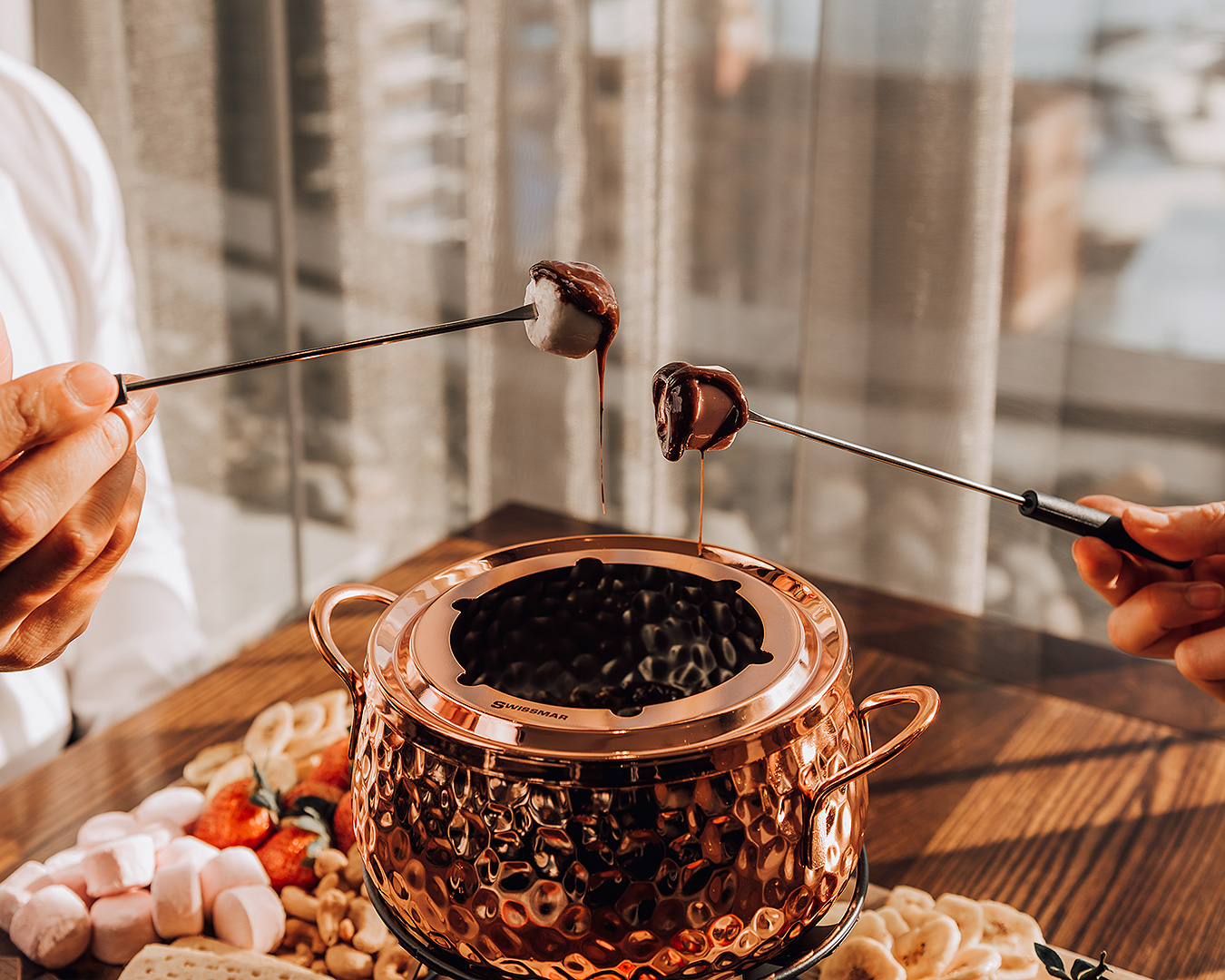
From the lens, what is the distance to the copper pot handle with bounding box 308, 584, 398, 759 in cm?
66

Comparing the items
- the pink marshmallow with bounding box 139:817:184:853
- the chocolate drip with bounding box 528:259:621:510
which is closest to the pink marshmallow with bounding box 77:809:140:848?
the pink marshmallow with bounding box 139:817:184:853

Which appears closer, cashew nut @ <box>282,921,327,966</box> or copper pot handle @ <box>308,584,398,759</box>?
copper pot handle @ <box>308,584,398,759</box>

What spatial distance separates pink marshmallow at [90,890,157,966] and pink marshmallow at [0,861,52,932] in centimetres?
6

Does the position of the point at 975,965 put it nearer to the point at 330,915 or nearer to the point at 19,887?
the point at 330,915

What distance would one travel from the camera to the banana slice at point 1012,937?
76 cm

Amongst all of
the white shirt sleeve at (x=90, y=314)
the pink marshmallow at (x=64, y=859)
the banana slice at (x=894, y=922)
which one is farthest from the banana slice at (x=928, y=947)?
the white shirt sleeve at (x=90, y=314)

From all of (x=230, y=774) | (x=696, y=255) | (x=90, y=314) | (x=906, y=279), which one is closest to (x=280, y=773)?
(x=230, y=774)

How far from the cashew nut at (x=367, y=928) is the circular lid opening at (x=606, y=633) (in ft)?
0.79

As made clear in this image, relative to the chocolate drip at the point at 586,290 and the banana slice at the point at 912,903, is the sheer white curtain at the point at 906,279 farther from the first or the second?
the chocolate drip at the point at 586,290

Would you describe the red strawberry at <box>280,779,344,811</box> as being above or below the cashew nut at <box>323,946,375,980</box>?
above

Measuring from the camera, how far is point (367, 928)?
2.60 feet

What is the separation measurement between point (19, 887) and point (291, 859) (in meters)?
0.20

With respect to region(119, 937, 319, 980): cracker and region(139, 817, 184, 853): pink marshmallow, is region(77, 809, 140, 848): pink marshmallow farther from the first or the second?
region(119, 937, 319, 980): cracker

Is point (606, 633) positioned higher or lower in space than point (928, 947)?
higher
